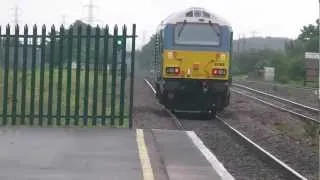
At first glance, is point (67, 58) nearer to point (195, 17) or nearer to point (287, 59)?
point (195, 17)

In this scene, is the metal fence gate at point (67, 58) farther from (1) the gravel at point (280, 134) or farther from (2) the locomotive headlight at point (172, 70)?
(2) the locomotive headlight at point (172, 70)

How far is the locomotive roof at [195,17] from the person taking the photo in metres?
24.7

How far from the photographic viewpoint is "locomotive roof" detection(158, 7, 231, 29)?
24.7 metres

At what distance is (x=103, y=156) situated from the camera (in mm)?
12305

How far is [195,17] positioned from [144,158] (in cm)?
1318

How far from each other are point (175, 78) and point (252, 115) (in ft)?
13.3

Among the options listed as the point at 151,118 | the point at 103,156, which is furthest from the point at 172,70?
the point at 103,156

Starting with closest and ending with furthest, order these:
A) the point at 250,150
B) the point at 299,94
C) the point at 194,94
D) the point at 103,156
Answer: the point at 103,156 → the point at 250,150 → the point at 194,94 → the point at 299,94

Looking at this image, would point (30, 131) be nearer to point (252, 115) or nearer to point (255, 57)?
point (252, 115)

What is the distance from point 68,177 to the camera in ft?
33.1

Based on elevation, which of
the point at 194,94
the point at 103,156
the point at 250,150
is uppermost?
the point at 194,94

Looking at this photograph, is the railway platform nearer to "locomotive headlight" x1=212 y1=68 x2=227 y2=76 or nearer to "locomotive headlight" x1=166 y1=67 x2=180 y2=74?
"locomotive headlight" x1=166 y1=67 x2=180 y2=74

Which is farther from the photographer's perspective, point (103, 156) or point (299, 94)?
point (299, 94)

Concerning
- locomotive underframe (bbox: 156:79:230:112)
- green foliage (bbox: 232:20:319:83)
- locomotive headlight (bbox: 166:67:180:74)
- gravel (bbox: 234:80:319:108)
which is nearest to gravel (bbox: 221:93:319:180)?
locomotive underframe (bbox: 156:79:230:112)
